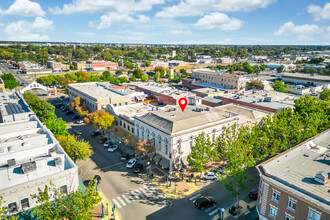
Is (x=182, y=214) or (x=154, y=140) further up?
(x=154, y=140)

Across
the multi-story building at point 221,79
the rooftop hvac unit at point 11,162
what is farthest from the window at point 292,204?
the multi-story building at point 221,79

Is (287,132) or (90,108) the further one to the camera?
(90,108)

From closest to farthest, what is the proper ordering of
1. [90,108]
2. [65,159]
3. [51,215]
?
[51,215]
[65,159]
[90,108]

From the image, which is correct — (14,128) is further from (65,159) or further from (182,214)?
(182,214)

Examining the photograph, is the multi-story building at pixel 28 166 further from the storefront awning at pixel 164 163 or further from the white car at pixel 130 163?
the storefront awning at pixel 164 163

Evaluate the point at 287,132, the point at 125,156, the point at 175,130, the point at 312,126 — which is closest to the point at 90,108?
the point at 125,156

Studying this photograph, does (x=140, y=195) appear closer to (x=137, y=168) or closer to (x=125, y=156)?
A: (x=137, y=168)
